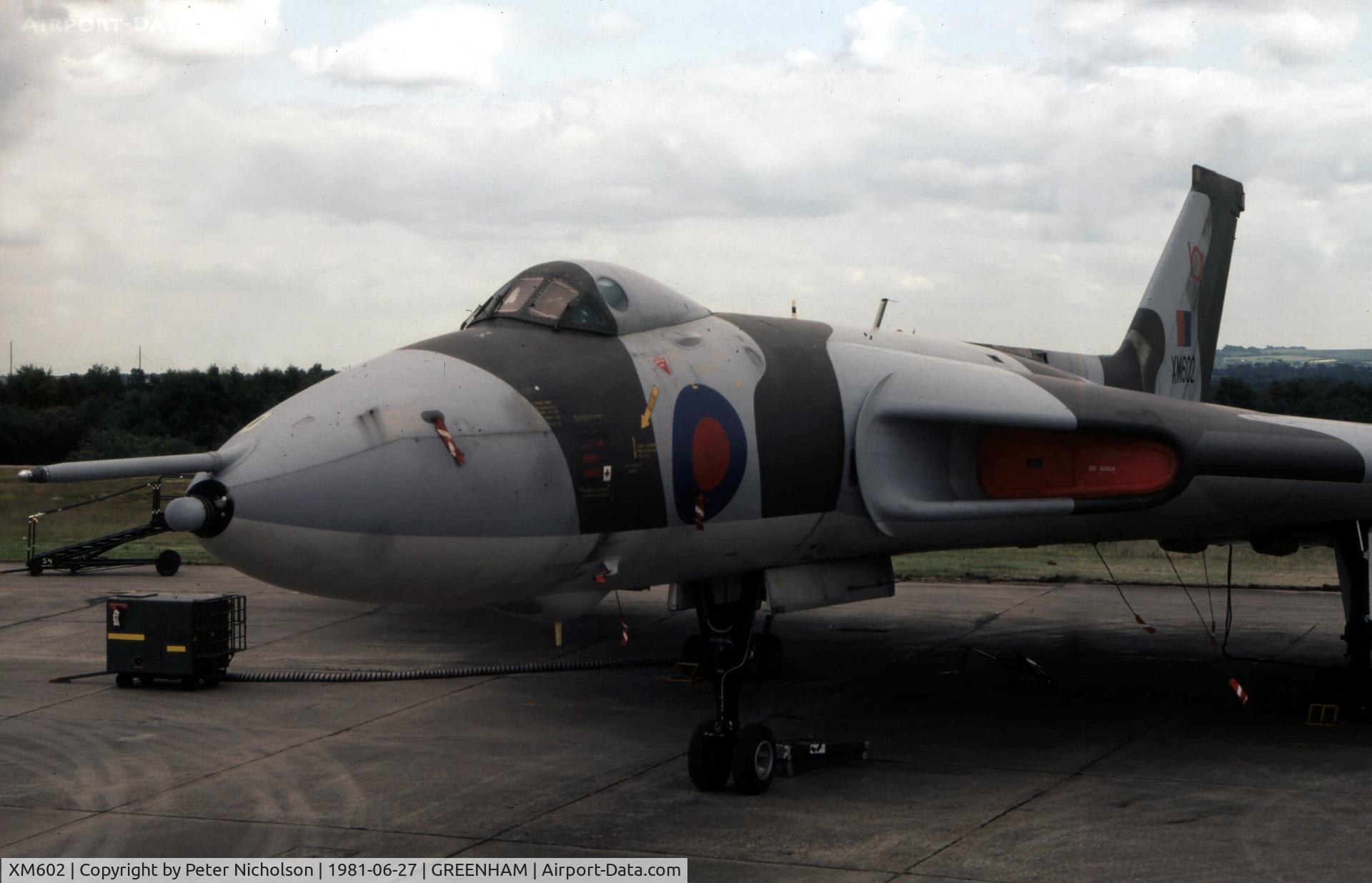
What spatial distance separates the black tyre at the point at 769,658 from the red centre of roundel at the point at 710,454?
461 cm

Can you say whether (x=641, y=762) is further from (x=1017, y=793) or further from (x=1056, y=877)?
(x=1056, y=877)

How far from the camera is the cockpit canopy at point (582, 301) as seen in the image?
8.83m

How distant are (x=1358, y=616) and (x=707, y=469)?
19.5 feet

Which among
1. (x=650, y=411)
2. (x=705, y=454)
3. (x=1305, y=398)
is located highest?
(x=1305, y=398)

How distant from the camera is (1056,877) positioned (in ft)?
23.5

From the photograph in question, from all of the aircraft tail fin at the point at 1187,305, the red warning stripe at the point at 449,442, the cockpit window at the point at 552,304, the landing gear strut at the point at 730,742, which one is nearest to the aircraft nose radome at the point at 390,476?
the red warning stripe at the point at 449,442

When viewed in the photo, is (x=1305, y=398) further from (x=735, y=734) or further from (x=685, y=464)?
(x=685, y=464)

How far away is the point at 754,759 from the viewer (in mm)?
8820

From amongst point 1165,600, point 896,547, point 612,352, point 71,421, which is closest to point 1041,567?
point 1165,600

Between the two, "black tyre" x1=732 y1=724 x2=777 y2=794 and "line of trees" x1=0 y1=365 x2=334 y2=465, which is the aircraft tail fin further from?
"line of trees" x1=0 y1=365 x2=334 y2=465

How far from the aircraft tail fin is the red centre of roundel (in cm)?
767

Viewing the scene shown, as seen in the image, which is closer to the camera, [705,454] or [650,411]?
[650,411]

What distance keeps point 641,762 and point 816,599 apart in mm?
1724

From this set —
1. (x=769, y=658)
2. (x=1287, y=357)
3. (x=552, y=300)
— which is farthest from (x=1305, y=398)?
(x=1287, y=357)
